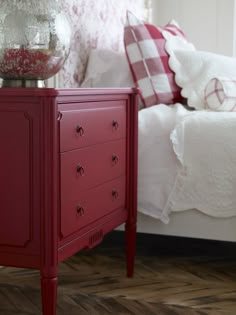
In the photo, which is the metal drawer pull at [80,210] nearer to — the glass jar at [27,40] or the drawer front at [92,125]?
the drawer front at [92,125]

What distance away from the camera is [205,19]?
4.05 m

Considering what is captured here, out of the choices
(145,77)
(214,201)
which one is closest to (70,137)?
(214,201)

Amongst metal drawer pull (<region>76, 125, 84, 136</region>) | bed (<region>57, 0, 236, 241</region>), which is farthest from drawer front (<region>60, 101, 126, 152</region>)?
bed (<region>57, 0, 236, 241</region>)

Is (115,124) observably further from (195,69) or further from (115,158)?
(195,69)

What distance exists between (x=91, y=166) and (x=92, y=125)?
128 millimetres

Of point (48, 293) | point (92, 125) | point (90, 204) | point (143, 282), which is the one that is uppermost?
point (92, 125)

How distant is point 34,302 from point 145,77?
1.13m

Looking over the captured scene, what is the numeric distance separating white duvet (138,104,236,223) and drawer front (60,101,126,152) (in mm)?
200

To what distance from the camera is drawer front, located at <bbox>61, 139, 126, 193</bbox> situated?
76.1 inches

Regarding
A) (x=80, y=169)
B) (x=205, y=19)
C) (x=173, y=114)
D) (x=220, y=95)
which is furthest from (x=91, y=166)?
(x=205, y=19)

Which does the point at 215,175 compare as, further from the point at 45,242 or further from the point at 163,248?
the point at 45,242

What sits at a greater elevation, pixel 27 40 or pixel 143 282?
pixel 27 40

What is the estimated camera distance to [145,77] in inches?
115

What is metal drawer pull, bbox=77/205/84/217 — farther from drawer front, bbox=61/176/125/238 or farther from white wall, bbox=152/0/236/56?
white wall, bbox=152/0/236/56
